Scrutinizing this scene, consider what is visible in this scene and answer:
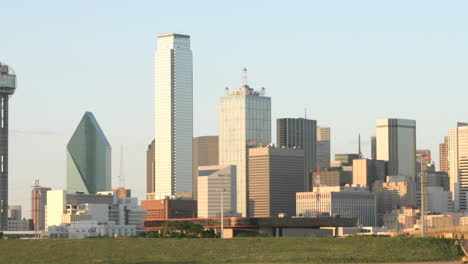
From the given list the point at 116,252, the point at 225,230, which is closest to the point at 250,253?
the point at 116,252

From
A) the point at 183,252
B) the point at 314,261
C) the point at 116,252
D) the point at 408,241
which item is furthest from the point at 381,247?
the point at 116,252

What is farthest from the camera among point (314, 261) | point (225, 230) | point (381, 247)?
point (225, 230)

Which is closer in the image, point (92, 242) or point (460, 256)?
point (460, 256)

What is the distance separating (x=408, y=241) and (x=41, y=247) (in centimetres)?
4400

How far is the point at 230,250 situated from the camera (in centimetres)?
11762

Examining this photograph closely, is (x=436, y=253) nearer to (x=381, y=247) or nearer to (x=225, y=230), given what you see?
(x=381, y=247)

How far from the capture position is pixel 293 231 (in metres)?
199

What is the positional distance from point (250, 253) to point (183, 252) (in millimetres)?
7803

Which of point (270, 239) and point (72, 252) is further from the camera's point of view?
point (270, 239)

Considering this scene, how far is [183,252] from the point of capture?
11612 cm

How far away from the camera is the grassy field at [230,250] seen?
369 feet

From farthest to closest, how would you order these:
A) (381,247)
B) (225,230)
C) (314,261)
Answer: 1. (225,230)
2. (381,247)
3. (314,261)

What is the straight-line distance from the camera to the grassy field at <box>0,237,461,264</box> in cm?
11244

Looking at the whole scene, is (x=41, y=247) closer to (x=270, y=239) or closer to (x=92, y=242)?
(x=92, y=242)
